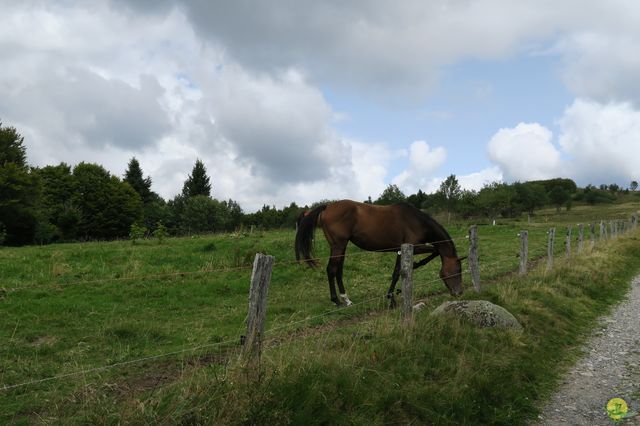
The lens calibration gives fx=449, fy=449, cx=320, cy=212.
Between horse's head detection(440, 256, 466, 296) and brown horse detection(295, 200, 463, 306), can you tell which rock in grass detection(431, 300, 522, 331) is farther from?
brown horse detection(295, 200, 463, 306)

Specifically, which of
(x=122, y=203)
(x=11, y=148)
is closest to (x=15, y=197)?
(x=11, y=148)

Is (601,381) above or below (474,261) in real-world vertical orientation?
below

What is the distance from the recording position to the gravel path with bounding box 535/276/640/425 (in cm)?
455

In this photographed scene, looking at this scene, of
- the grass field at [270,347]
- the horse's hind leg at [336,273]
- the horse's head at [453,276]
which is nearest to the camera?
the grass field at [270,347]

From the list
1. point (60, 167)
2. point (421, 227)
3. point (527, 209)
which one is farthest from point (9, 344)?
point (527, 209)

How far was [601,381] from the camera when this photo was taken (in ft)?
18.1

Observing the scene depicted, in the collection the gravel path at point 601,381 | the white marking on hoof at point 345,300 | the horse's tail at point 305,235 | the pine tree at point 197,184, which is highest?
the pine tree at point 197,184

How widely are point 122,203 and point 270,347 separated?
60.0 metres

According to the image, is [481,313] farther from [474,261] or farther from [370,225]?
[370,225]

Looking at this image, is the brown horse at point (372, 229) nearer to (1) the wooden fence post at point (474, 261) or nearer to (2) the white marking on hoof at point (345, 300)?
(2) the white marking on hoof at point (345, 300)

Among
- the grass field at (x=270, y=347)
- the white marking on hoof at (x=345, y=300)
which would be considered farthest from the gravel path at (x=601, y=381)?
the white marking on hoof at (x=345, y=300)

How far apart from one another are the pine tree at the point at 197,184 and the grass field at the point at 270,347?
222 feet

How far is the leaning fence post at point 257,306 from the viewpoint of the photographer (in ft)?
13.9

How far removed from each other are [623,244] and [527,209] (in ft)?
208
